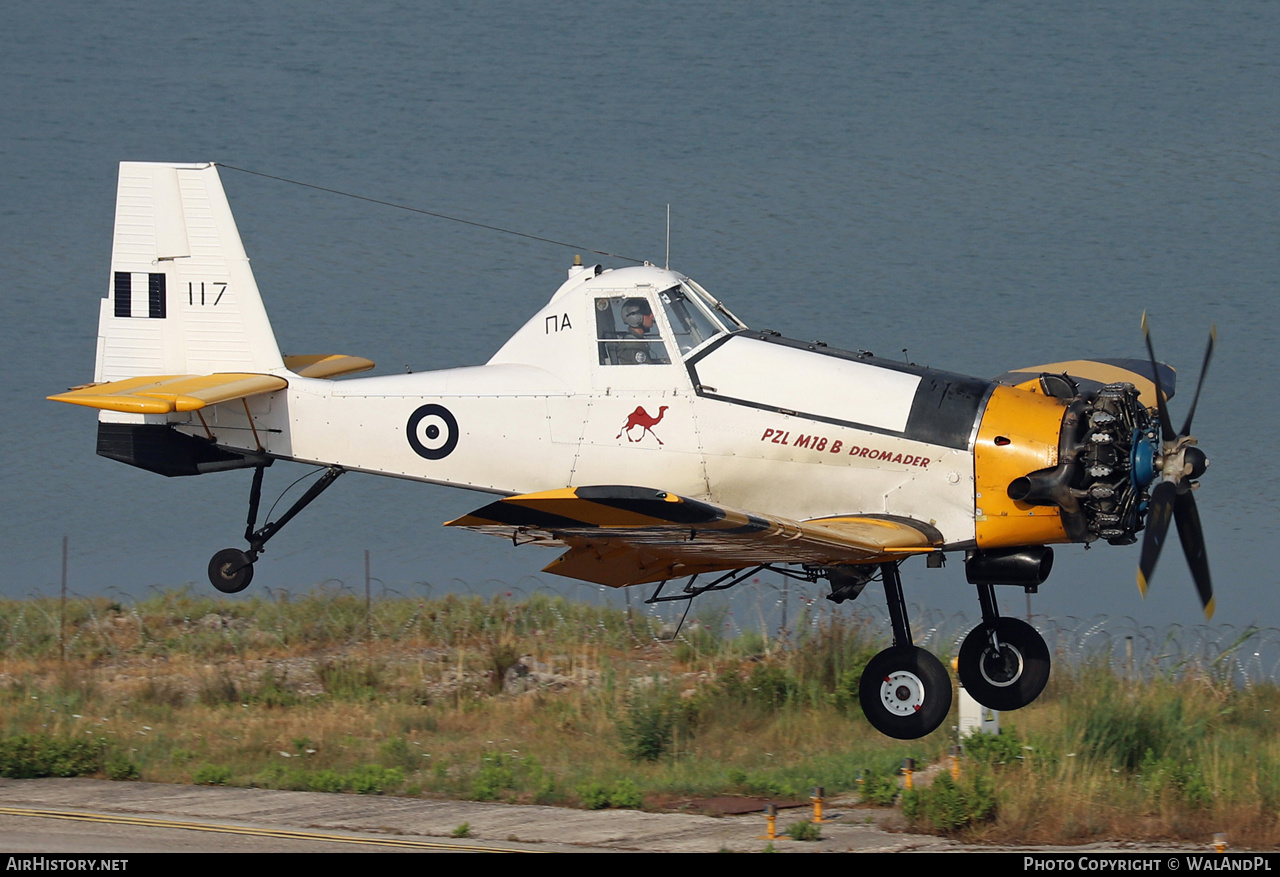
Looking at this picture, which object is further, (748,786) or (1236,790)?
(748,786)

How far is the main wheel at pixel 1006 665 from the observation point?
13.5 m

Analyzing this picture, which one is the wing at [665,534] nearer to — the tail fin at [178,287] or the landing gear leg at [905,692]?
the landing gear leg at [905,692]

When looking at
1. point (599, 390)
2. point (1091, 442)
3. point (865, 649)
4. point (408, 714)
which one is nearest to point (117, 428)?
point (599, 390)

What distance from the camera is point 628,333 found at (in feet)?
44.5

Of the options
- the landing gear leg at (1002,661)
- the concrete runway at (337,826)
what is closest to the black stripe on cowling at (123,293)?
the concrete runway at (337,826)

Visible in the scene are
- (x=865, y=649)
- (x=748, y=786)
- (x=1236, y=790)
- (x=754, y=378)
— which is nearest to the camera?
(x=754, y=378)

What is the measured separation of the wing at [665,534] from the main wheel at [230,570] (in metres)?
3.46

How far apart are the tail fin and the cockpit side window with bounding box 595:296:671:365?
3698mm

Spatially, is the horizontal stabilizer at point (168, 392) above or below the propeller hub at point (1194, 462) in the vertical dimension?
above

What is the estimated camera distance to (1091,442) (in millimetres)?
12305

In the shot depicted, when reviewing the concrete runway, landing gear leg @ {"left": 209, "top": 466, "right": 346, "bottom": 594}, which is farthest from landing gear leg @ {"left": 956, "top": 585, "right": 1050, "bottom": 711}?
landing gear leg @ {"left": 209, "top": 466, "right": 346, "bottom": 594}

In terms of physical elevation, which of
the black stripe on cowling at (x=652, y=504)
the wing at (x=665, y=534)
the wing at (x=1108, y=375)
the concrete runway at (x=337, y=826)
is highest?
the wing at (x=1108, y=375)
